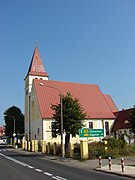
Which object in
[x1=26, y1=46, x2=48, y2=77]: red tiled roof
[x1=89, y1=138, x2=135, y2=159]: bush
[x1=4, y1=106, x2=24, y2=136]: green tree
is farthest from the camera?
[x1=4, y1=106, x2=24, y2=136]: green tree

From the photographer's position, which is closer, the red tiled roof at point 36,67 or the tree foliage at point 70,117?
the tree foliage at point 70,117

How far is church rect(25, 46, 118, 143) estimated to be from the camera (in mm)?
58594

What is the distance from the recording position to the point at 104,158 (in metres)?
26.4

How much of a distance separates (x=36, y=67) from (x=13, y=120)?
18955 mm

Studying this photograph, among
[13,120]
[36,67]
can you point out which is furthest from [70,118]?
[13,120]

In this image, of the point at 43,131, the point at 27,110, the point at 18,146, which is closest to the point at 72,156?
the point at 43,131

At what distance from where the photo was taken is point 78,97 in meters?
65.2

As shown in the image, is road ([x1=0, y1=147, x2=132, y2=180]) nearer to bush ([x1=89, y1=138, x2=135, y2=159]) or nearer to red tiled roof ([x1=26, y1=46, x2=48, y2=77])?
bush ([x1=89, y1=138, x2=135, y2=159])

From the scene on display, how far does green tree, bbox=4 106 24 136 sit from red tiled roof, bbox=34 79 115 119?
20765 mm

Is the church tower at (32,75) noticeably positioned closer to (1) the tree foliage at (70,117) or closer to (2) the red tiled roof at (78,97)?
(2) the red tiled roof at (78,97)

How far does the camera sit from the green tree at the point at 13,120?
266ft

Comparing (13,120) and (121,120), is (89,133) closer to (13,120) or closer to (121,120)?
(121,120)

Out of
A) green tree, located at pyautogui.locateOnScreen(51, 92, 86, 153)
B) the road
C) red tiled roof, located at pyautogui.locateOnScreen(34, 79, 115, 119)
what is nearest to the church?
red tiled roof, located at pyautogui.locateOnScreen(34, 79, 115, 119)

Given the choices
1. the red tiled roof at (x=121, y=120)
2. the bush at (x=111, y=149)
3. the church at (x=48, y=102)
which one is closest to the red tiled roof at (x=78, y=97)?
the church at (x=48, y=102)
